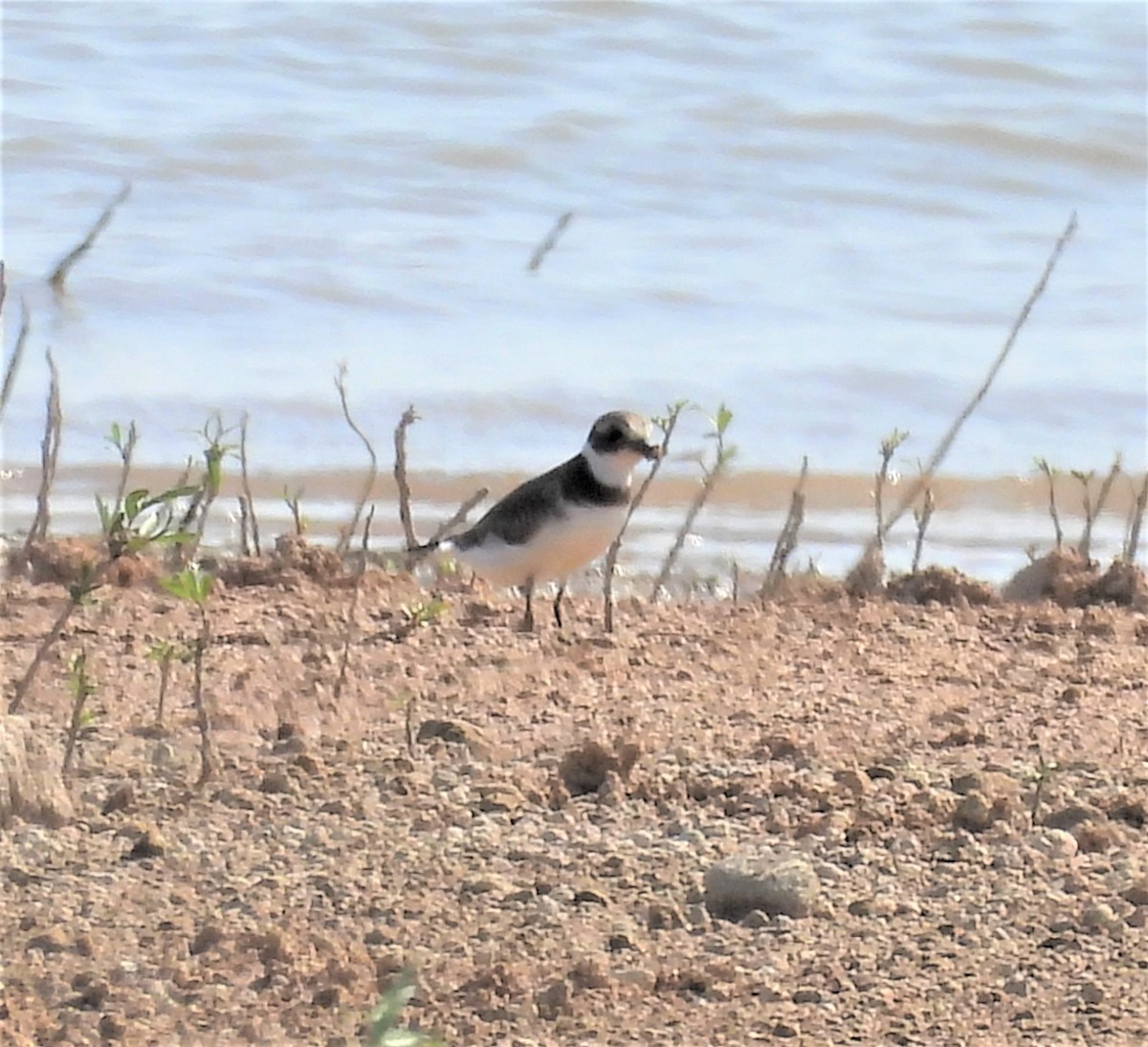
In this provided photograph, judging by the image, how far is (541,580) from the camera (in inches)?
227

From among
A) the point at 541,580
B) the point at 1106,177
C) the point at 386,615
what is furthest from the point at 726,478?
the point at 1106,177

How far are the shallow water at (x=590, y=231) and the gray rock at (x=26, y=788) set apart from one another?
3979mm

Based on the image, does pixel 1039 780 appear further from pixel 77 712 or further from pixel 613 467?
pixel 613 467

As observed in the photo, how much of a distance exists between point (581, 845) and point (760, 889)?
0.33m

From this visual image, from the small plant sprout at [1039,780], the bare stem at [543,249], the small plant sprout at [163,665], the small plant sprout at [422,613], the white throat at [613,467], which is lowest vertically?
the small plant sprout at [1039,780]

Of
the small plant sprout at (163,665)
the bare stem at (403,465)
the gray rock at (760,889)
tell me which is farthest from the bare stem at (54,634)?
the bare stem at (403,465)

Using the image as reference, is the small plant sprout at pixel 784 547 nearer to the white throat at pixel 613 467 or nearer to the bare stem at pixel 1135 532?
the white throat at pixel 613 467

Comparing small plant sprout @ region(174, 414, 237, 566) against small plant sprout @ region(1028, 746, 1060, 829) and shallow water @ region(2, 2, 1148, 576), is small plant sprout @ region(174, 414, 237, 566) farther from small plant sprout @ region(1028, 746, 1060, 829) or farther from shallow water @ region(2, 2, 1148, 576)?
shallow water @ region(2, 2, 1148, 576)

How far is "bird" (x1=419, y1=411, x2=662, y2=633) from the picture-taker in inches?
224

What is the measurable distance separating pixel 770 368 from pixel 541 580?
155 inches

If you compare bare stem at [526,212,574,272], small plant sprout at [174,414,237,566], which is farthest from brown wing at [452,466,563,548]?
bare stem at [526,212,574,272]

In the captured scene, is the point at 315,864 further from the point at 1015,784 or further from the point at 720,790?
the point at 1015,784

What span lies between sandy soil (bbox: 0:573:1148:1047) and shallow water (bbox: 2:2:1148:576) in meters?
2.93

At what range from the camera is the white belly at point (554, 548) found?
223 inches
